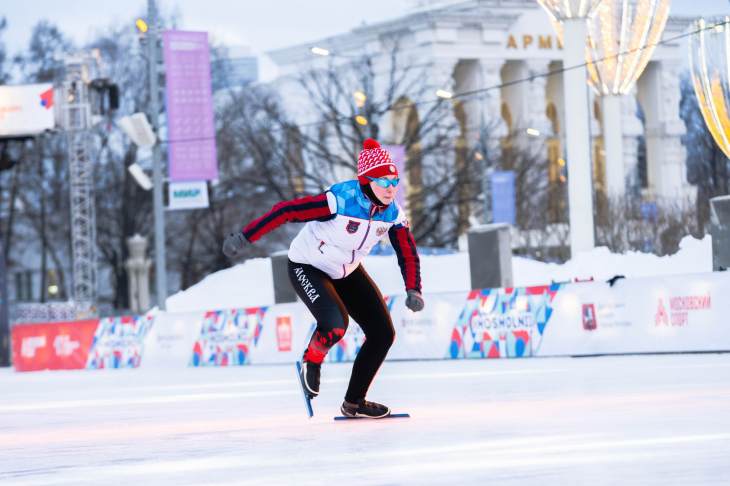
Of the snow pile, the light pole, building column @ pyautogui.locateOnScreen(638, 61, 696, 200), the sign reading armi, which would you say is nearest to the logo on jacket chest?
the snow pile

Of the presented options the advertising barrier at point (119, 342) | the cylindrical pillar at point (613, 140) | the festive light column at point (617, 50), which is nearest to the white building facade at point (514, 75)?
the cylindrical pillar at point (613, 140)

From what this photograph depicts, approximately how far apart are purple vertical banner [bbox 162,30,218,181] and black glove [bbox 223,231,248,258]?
1026 inches

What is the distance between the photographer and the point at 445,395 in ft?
44.9

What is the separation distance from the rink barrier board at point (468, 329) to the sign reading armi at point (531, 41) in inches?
1827

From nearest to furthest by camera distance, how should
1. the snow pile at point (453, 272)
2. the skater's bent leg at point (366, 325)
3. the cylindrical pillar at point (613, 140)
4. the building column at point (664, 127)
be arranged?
the skater's bent leg at point (366, 325) → the snow pile at point (453, 272) → the cylindrical pillar at point (613, 140) → the building column at point (664, 127)

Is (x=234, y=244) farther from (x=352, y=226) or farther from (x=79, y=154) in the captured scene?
(x=79, y=154)

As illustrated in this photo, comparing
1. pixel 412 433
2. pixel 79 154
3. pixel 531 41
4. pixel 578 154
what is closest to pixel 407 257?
pixel 412 433

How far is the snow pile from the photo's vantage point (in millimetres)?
30219

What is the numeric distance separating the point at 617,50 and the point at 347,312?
113ft

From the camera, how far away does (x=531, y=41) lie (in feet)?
252

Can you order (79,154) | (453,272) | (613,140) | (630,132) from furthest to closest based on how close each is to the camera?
1. (630,132)
2. (613,140)
3. (79,154)
4. (453,272)

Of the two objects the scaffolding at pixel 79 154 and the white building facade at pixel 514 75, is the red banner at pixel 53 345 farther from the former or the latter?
the white building facade at pixel 514 75

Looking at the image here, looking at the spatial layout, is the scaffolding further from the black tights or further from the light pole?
the black tights

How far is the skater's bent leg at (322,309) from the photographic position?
10750mm
